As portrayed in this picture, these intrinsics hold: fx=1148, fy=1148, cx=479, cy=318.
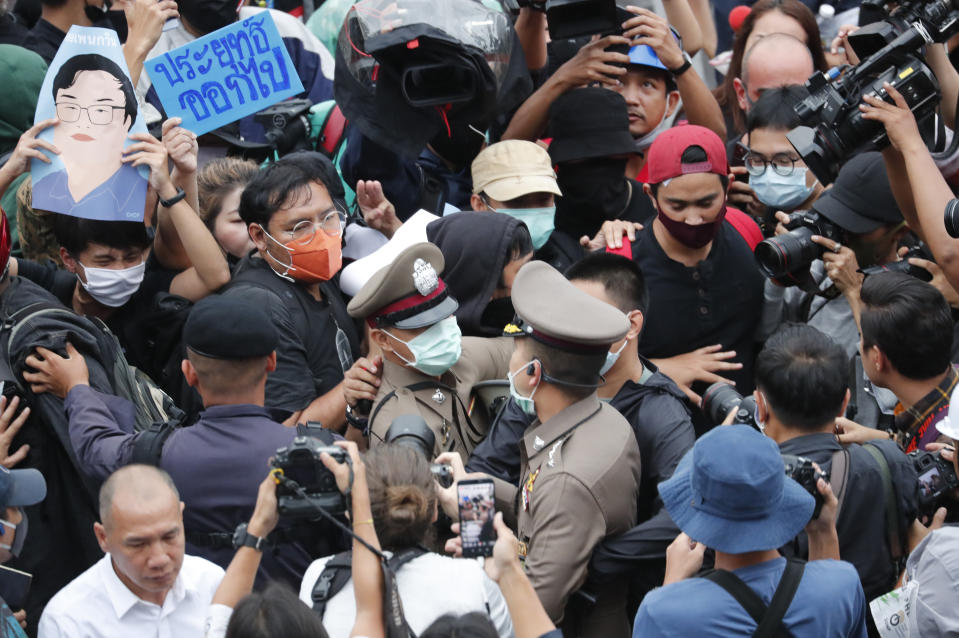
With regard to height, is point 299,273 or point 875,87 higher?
point 875,87

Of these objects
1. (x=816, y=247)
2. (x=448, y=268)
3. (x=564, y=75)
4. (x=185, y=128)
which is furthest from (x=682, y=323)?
(x=185, y=128)

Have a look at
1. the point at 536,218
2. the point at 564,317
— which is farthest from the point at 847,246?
the point at 564,317

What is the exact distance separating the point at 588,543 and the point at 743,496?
768 mm

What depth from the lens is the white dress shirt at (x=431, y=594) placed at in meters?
3.16

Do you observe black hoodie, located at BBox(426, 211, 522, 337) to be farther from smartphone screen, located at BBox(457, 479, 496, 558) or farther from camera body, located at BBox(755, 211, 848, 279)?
smartphone screen, located at BBox(457, 479, 496, 558)

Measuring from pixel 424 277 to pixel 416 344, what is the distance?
0.25 m

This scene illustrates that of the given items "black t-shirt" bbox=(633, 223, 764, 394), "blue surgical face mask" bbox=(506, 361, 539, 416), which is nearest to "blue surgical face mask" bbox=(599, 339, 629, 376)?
"blue surgical face mask" bbox=(506, 361, 539, 416)

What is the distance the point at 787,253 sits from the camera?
4.85m

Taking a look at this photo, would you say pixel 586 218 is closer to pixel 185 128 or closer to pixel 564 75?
pixel 564 75

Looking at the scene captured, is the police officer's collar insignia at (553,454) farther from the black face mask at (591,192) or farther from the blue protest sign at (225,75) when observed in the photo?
the blue protest sign at (225,75)

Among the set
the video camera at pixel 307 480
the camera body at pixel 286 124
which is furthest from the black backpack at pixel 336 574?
the camera body at pixel 286 124

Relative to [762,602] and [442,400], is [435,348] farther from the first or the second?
[762,602]

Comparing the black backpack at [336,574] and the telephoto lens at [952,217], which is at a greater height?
the telephoto lens at [952,217]

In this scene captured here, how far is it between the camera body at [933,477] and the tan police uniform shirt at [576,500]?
96 centimetres
